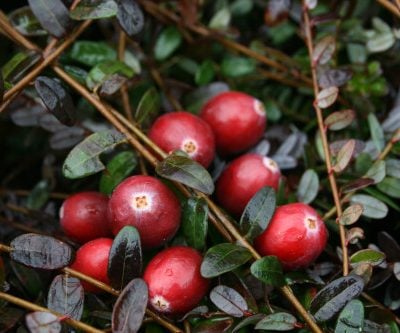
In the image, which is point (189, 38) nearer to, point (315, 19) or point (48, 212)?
point (315, 19)

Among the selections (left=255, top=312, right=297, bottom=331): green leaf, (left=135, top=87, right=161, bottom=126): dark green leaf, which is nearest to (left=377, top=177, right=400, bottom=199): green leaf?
(left=255, top=312, right=297, bottom=331): green leaf

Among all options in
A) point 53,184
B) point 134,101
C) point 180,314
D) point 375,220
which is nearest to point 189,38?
point 134,101

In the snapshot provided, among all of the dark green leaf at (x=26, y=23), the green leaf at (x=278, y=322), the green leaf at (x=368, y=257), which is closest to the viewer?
the green leaf at (x=278, y=322)

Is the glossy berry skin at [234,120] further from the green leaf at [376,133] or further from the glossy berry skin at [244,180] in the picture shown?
the green leaf at [376,133]

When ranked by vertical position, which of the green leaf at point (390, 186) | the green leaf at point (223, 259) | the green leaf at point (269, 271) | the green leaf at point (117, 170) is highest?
the green leaf at point (117, 170)

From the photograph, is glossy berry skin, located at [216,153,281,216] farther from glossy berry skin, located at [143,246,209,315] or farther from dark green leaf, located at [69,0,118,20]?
dark green leaf, located at [69,0,118,20]

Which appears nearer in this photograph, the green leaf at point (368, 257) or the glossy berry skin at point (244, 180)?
the green leaf at point (368, 257)

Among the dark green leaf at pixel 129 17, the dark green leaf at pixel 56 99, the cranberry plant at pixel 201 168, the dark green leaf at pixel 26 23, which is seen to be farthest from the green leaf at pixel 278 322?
the dark green leaf at pixel 26 23

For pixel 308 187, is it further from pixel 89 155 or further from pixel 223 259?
pixel 89 155
